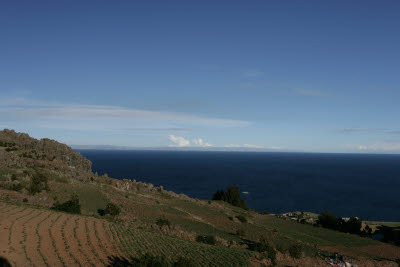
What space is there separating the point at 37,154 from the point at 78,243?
36.9 meters

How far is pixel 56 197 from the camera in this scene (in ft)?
93.1

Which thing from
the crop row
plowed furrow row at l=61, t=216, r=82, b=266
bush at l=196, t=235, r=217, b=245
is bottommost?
bush at l=196, t=235, r=217, b=245

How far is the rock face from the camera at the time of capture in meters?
39.7

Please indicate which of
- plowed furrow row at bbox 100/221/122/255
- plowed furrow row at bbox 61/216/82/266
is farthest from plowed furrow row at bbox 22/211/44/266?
plowed furrow row at bbox 100/221/122/255

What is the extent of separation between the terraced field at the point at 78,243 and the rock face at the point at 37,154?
22141mm

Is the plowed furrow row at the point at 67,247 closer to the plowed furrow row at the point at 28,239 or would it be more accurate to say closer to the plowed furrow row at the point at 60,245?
the plowed furrow row at the point at 60,245

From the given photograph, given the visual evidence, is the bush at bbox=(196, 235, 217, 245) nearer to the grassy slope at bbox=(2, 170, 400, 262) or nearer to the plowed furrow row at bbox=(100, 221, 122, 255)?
the grassy slope at bbox=(2, 170, 400, 262)

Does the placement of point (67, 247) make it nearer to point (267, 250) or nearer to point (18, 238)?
point (18, 238)

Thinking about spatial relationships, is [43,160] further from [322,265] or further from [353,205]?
[353,205]

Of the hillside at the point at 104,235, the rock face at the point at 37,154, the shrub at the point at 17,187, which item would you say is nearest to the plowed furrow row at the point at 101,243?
the hillside at the point at 104,235

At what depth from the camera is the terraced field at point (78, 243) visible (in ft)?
44.4

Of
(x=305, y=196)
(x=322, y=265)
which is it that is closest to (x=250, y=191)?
(x=305, y=196)

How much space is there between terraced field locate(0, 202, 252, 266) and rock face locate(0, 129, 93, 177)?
72.6 ft

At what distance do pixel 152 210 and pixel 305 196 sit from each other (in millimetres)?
96421
